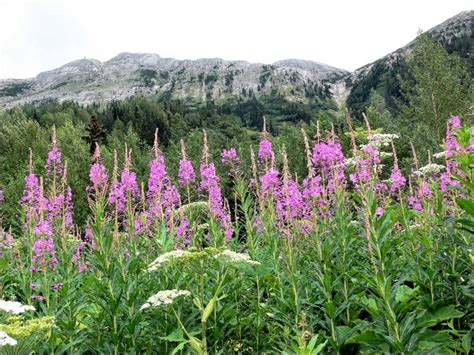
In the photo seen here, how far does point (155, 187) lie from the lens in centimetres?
762

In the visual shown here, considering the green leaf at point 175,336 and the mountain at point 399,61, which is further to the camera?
the mountain at point 399,61

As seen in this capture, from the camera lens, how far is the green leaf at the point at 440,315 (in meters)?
4.59

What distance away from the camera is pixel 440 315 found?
15.5 ft

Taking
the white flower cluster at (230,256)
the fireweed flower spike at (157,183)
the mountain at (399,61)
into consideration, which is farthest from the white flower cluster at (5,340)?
the mountain at (399,61)

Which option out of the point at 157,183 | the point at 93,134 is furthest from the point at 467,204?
the point at 93,134

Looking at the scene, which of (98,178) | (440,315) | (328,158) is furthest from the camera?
(328,158)

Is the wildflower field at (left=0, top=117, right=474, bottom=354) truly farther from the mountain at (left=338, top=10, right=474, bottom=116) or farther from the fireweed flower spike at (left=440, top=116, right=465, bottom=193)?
the mountain at (left=338, top=10, right=474, bottom=116)

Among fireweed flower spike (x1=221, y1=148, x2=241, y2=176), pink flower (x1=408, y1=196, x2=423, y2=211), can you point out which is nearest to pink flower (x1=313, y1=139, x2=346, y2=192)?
fireweed flower spike (x1=221, y1=148, x2=241, y2=176)

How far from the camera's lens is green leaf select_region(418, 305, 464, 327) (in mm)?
4586

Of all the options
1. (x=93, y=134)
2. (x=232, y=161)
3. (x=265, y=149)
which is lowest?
(x=232, y=161)

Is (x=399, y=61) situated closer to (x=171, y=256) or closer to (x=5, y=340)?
(x=171, y=256)

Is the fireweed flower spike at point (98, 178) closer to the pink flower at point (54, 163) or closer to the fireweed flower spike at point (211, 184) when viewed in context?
the pink flower at point (54, 163)

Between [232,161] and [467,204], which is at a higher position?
[232,161]

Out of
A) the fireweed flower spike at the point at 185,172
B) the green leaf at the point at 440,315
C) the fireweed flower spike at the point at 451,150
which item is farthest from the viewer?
the fireweed flower spike at the point at 185,172
